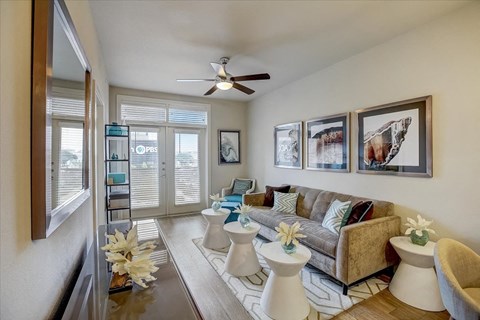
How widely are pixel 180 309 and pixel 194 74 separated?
372cm

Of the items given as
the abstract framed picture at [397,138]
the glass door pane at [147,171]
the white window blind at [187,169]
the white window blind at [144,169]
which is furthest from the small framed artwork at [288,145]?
the white window blind at [144,169]

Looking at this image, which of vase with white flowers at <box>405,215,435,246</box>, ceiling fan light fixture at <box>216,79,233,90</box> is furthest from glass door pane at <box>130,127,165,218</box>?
vase with white flowers at <box>405,215,435,246</box>

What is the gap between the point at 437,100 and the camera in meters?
2.46

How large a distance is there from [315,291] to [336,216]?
0.92 meters

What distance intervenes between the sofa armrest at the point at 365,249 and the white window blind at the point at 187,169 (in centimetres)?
382

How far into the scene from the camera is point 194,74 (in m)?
3.97

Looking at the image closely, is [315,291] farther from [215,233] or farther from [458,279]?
[215,233]

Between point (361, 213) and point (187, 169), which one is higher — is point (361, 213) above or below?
below

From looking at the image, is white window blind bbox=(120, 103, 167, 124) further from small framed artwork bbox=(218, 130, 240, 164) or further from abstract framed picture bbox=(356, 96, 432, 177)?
abstract framed picture bbox=(356, 96, 432, 177)

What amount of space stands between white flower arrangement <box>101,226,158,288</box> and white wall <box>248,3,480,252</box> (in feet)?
9.43

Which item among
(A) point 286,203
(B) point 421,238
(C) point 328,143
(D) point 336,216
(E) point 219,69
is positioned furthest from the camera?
(A) point 286,203

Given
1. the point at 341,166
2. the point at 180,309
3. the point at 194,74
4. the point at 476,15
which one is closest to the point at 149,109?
the point at 194,74

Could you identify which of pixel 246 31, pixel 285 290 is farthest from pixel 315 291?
pixel 246 31

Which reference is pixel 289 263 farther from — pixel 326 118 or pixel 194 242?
pixel 326 118
